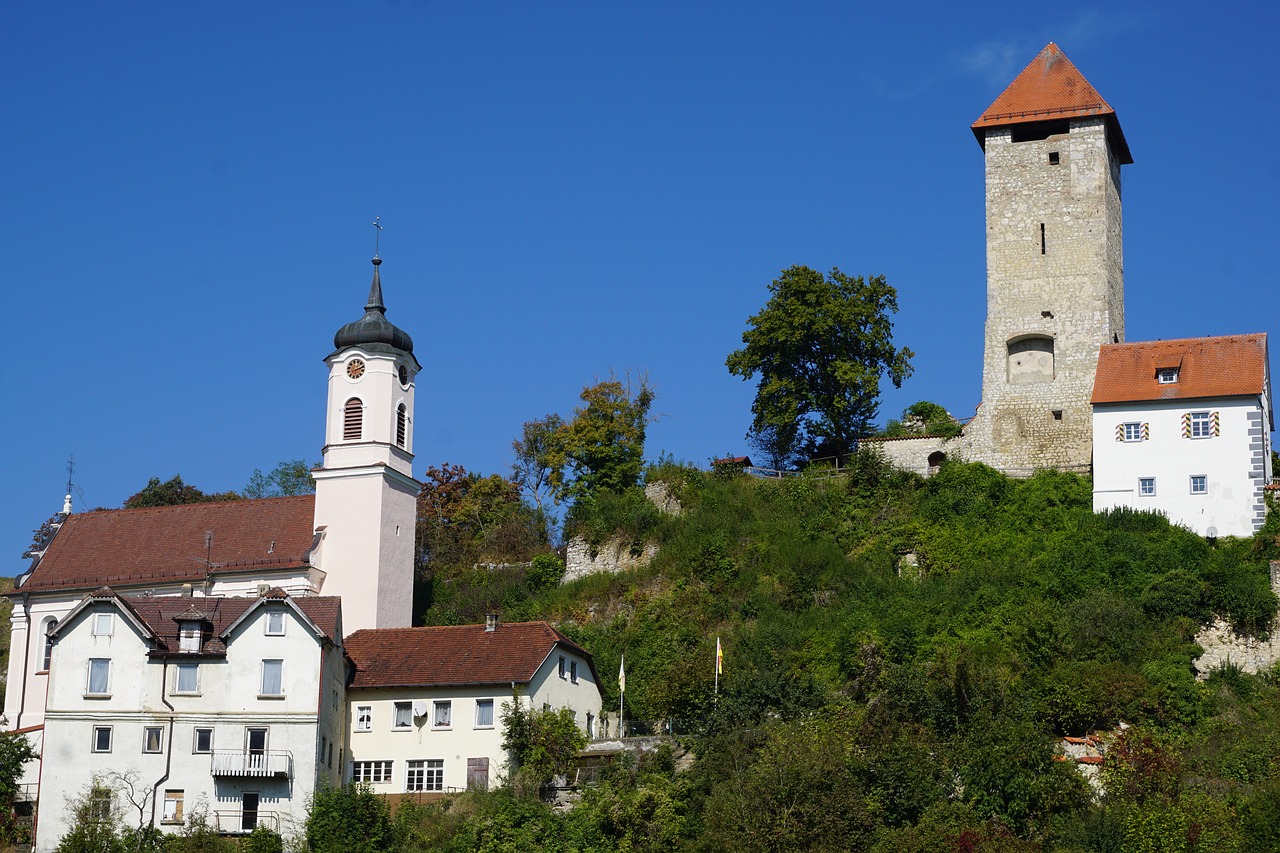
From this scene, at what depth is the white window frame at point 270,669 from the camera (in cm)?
4822

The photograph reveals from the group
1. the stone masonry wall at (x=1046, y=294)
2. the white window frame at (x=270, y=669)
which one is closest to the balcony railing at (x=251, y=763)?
the white window frame at (x=270, y=669)

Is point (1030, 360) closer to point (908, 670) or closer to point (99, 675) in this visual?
point (908, 670)

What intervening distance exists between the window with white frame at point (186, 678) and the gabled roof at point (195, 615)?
490mm

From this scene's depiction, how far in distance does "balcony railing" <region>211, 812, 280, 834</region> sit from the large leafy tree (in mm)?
25091

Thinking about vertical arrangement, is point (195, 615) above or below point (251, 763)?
above

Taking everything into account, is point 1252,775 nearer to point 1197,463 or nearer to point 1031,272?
point 1197,463

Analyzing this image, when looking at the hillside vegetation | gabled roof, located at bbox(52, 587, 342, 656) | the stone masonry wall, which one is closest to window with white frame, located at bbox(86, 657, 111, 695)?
gabled roof, located at bbox(52, 587, 342, 656)

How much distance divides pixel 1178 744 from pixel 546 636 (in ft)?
57.2

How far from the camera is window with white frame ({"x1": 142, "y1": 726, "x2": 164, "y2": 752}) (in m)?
48.3

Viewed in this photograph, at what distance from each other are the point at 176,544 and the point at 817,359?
2299cm

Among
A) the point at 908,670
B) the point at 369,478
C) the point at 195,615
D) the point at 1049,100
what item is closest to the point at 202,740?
the point at 195,615

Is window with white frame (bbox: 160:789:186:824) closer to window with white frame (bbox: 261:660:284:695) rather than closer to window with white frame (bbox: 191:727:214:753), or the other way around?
window with white frame (bbox: 191:727:214:753)

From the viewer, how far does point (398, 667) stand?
51.5 meters

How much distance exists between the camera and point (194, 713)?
159 feet
